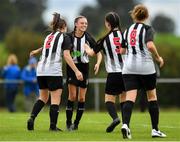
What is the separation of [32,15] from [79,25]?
194 feet

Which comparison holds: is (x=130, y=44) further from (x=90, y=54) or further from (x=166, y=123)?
(x=166, y=123)

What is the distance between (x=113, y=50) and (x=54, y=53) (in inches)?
41.4

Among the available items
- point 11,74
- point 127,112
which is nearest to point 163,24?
point 11,74

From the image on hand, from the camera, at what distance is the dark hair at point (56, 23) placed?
14.6 meters

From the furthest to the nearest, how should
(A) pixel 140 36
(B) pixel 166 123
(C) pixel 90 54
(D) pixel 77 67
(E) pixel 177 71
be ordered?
(E) pixel 177 71 → (B) pixel 166 123 → (D) pixel 77 67 → (C) pixel 90 54 → (A) pixel 140 36

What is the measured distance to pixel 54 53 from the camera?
47.7 ft

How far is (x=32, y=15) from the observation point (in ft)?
243

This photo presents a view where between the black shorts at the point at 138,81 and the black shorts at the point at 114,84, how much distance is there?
4.29 feet

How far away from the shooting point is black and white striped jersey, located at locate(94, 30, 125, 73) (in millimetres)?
14461

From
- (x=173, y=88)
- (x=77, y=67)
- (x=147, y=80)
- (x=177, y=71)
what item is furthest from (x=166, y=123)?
(x=177, y=71)

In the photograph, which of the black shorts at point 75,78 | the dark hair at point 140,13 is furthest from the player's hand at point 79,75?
the dark hair at point 140,13

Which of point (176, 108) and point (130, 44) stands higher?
point (130, 44)

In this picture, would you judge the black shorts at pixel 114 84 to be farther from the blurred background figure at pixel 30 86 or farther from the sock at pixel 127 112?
the blurred background figure at pixel 30 86

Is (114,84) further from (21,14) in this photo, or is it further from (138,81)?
(21,14)
